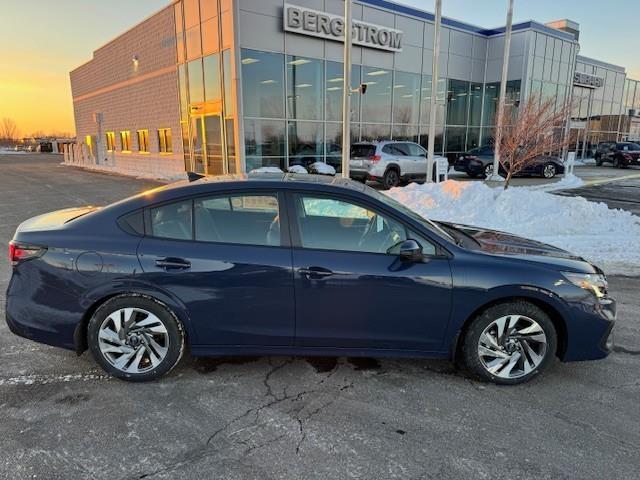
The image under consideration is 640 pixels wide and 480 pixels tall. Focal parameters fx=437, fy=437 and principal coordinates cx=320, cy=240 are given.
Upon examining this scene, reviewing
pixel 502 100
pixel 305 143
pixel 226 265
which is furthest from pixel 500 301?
pixel 305 143

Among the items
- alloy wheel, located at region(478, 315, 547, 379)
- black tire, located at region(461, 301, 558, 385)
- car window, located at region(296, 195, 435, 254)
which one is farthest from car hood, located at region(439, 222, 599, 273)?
car window, located at region(296, 195, 435, 254)

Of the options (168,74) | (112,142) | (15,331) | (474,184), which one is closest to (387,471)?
(15,331)

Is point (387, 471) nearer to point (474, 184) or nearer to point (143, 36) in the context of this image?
point (474, 184)

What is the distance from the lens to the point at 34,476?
2359 millimetres

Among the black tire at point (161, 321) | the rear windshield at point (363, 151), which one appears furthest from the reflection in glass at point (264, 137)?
the black tire at point (161, 321)

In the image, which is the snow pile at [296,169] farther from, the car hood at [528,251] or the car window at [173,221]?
the car window at [173,221]

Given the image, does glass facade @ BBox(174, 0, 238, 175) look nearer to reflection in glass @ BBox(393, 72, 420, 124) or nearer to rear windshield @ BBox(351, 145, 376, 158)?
rear windshield @ BBox(351, 145, 376, 158)

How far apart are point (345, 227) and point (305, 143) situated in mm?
16603

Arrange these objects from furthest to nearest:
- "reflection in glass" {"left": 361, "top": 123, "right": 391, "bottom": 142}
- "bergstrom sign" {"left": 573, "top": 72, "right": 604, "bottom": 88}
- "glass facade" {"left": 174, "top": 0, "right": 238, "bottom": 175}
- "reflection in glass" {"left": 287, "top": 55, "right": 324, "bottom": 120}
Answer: "bergstrom sign" {"left": 573, "top": 72, "right": 604, "bottom": 88}, "reflection in glass" {"left": 361, "top": 123, "right": 391, "bottom": 142}, "reflection in glass" {"left": 287, "top": 55, "right": 324, "bottom": 120}, "glass facade" {"left": 174, "top": 0, "right": 238, "bottom": 175}

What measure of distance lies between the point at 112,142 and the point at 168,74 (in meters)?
11.5

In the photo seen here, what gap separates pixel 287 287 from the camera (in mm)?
3139

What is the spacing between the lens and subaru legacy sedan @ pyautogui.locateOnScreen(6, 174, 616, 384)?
10.3 ft

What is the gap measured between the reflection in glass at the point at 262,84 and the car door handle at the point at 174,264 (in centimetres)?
1541

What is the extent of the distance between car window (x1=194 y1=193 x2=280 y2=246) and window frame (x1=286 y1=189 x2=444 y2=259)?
0.11 meters
